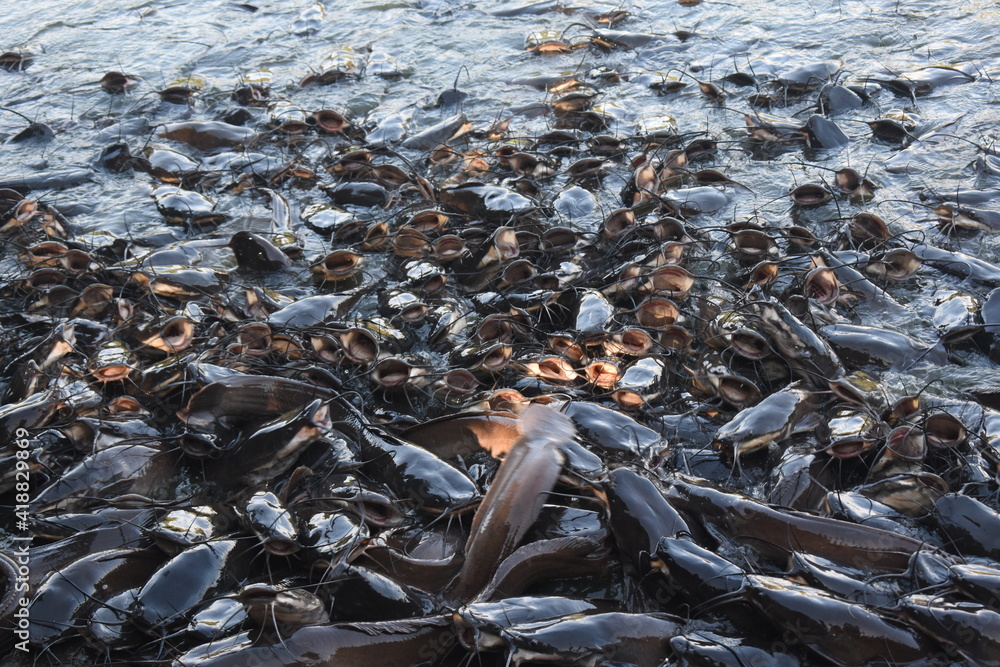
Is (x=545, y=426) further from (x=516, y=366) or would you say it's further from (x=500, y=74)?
(x=500, y=74)

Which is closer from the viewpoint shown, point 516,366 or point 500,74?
point 516,366

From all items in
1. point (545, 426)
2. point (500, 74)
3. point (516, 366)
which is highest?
point (500, 74)

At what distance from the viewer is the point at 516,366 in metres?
3.21

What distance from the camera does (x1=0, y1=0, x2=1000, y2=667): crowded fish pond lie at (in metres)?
2.20

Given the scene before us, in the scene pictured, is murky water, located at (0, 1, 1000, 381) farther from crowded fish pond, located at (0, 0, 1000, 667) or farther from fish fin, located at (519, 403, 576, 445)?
fish fin, located at (519, 403, 576, 445)

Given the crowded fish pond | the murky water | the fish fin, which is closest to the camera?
the crowded fish pond

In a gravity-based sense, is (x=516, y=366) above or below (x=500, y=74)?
below

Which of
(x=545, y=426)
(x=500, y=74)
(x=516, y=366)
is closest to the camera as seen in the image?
(x=545, y=426)

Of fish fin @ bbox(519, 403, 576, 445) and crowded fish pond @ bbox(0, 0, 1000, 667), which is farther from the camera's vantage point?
→ fish fin @ bbox(519, 403, 576, 445)

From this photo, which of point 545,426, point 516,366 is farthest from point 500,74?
point 545,426

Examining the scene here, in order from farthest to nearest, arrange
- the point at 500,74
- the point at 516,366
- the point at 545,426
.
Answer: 1. the point at 500,74
2. the point at 516,366
3. the point at 545,426

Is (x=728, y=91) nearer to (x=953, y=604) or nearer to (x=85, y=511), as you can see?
(x=953, y=604)

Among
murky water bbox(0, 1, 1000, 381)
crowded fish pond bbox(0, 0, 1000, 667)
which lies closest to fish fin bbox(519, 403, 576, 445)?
A: crowded fish pond bbox(0, 0, 1000, 667)

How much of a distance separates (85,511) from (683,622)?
205cm
